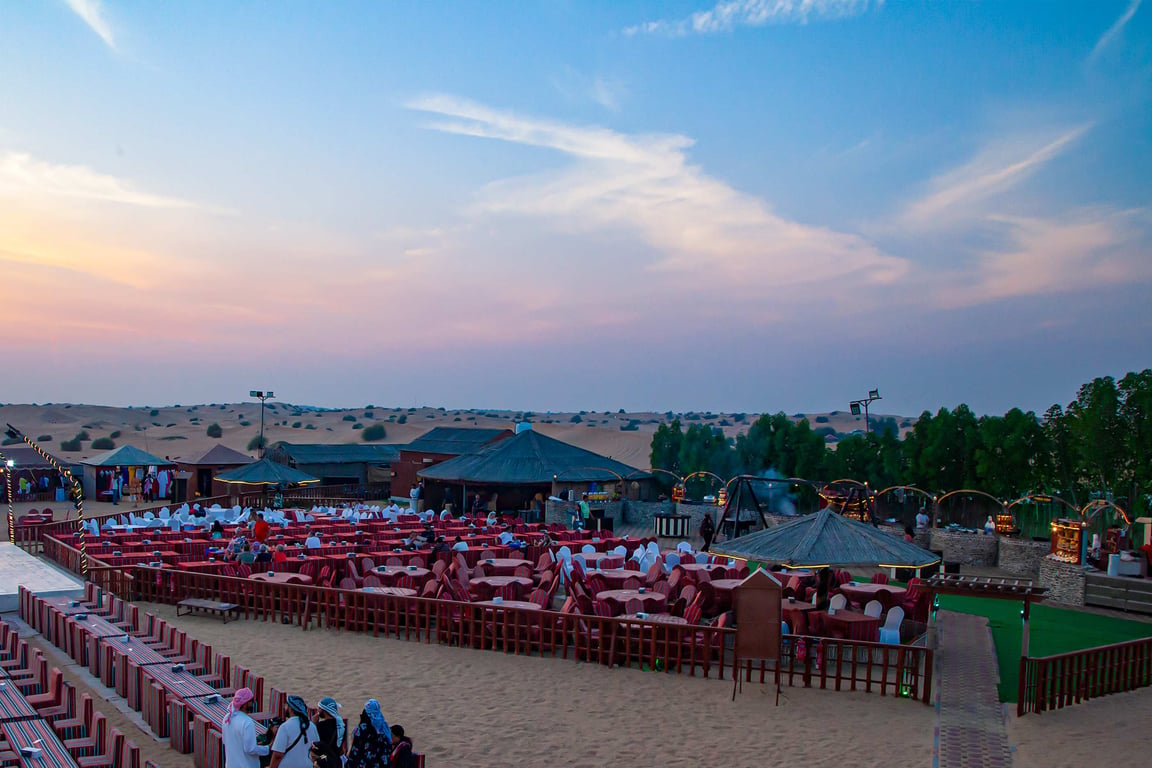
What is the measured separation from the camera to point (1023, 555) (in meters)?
24.8

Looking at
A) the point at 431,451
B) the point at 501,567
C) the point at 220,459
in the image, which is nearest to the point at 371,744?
the point at 501,567

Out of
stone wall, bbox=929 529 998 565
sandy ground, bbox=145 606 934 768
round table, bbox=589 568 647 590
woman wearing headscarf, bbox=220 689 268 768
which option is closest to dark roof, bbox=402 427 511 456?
stone wall, bbox=929 529 998 565

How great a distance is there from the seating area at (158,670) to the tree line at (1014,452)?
27885mm

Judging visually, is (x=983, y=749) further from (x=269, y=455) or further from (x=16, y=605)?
(x=269, y=455)

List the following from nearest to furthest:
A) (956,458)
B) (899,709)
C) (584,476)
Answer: (899,709), (956,458), (584,476)

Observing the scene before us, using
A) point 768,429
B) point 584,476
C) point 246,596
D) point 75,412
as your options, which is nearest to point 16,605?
point 246,596

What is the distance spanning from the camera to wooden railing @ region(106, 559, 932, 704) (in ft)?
41.7

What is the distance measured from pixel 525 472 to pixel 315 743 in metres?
28.0

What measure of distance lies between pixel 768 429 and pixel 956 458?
9989mm

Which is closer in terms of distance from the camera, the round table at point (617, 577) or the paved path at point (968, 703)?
the paved path at point (968, 703)

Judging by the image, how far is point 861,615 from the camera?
1498 cm

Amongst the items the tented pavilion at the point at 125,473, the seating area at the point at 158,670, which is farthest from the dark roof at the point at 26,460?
the seating area at the point at 158,670

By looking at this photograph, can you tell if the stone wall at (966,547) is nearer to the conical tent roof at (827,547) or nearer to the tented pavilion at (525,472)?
the conical tent roof at (827,547)

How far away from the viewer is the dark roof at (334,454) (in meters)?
45.3
